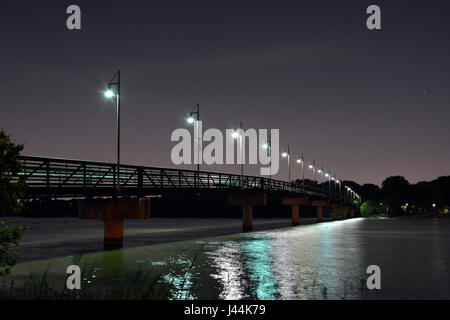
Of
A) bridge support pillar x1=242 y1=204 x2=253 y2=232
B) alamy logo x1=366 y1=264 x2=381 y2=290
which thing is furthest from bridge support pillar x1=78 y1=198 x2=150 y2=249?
bridge support pillar x1=242 y1=204 x2=253 y2=232

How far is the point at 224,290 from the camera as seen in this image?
18344mm

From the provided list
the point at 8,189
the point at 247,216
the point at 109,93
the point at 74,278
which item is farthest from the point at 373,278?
the point at 247,216

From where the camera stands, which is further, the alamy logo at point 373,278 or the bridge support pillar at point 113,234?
the bridge support pillar at point 113,234

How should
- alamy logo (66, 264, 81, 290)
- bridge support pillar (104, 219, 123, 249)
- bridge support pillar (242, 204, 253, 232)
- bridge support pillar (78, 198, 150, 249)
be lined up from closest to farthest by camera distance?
alamy logo (66, 264, 81, 290)
bridge support pillar (78, 198, 150, 249)
bridge support pillar (104, 219, 123, 249)
bridge support pillar (242, 204, 253, 232)

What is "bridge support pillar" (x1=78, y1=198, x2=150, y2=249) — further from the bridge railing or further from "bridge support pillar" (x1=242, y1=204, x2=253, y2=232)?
"bridge support pillar" (x1=242, y1=204, x2=253, y2=232)

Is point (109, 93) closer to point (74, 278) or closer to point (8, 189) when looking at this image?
point (74, 278)

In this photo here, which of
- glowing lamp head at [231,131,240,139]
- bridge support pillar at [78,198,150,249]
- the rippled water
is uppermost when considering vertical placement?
glowing lamp head at [231,131,240,139]

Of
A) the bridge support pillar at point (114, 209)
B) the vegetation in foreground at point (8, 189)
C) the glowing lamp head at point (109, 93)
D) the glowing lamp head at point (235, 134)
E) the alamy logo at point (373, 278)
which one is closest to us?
the vegetation in foreground at point (8, 189)

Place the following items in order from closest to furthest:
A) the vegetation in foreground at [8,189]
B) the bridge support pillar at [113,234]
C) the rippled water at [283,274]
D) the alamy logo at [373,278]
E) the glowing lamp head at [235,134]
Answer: the vegetation in foreground at [8,189], the rippled water at [283,274], the alamy logo at [373,278], the bridge support pillar at [113,234], the glowing lamp head at [235,134]

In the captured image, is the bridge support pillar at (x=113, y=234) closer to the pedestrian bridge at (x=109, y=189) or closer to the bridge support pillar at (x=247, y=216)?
the pedestrian bridge at (x=109, y=189)

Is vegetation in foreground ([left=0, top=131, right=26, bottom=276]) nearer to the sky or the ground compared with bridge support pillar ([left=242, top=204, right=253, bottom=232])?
nearer to the sky

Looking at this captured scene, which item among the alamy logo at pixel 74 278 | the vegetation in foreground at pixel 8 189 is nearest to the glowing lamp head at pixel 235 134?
the alamy logo at pixel 74 278
